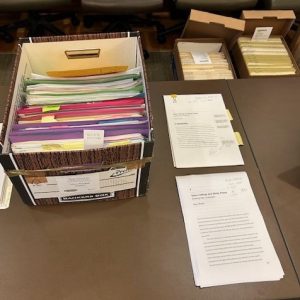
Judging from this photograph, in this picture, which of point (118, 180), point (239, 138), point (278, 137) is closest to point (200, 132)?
point (239, 138)

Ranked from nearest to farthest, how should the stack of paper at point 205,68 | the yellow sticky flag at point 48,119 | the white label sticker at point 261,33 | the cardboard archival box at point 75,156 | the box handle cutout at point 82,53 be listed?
the cardboard archival box at point 75,156 < the yellow sticky flag at point 48,119 < the box handle cutout at point 82,53 < the stack of paper at point 205,68 < the white label sticker at point 261,33

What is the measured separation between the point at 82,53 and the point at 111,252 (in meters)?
0.62

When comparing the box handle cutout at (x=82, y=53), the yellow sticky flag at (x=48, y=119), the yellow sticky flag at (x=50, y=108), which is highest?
the box handle cutout at (x=82, y=53)

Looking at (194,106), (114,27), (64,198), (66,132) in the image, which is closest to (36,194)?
(64,198)

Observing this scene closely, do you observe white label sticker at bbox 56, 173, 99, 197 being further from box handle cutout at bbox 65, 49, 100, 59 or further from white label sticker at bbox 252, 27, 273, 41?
white label sticker at bbox 252, 27, 273, 41

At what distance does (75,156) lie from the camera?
0.70 meters

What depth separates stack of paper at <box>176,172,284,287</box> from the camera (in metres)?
0.81

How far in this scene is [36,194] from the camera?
832 millimetres

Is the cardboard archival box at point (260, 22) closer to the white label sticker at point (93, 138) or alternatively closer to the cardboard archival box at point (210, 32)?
the cardboard archival box at point (210, 32)

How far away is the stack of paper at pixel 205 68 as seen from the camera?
1796mm

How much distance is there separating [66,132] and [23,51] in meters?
0.36

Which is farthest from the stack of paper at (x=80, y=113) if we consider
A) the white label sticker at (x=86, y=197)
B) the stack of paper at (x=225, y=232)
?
the stack of paper at (x=225, y=232)

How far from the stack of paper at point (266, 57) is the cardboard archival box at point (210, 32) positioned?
9cm

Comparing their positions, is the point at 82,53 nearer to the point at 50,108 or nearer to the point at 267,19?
the point at 50,108
